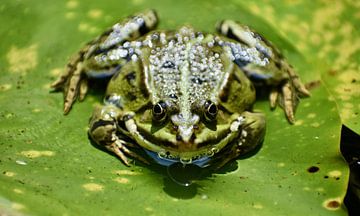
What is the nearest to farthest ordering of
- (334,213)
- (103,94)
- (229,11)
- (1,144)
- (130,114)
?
(334,213), (1,144), (130,114), (103,94), (229,11)

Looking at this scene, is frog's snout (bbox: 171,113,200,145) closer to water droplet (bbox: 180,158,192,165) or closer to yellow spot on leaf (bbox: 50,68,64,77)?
water droplet (bbox: 180,158,192,165)

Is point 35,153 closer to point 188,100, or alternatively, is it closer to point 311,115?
point 188,100

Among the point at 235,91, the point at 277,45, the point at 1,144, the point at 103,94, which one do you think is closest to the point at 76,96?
the point at 103,94

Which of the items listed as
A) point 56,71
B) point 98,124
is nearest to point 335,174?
point 98,124

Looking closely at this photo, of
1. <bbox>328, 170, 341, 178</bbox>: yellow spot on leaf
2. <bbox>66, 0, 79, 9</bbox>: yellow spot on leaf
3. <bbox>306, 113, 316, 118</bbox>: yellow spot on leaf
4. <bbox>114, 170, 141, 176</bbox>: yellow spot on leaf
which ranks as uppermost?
<bbox>66, 0, 79, 9</bbox>: yellow spot on leaf

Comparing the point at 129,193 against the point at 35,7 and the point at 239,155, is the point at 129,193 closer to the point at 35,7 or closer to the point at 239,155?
the point at 239,155

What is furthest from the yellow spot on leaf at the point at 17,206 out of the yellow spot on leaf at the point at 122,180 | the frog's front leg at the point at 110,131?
the frog's front leg at the point at 110,131

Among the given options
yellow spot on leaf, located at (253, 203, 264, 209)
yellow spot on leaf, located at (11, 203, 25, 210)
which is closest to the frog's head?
yellow spot on leaf, located at (253, 203, 264, 209)
